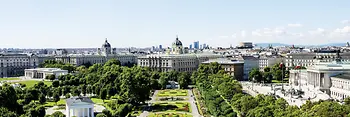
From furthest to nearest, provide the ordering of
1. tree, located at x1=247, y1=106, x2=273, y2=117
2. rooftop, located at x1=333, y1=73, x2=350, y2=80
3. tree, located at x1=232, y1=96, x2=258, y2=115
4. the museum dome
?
the museum dome
rooftop, located at x1=333, y1=73, x2=350, y2=80
tree, located at x1=232, y1=96, x2=258, y2=115
tree, located at x1=247, y1=106, x2=273, y2=117

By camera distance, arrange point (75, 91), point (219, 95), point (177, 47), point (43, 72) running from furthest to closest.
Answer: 1. point (177, 47)
2. point (43, 72)
3. point (75, 91)
4. point (219, 95)

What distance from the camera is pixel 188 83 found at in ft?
375

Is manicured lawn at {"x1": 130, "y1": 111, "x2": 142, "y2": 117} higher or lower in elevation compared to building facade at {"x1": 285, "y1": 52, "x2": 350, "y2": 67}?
lower

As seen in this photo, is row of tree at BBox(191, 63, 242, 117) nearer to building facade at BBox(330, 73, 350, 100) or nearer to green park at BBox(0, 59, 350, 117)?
green park at BBox(0, 59, 350, 117)

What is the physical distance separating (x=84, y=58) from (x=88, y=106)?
145m

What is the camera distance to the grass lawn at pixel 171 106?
72.1 m

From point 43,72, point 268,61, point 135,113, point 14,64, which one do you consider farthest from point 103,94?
point 14,64

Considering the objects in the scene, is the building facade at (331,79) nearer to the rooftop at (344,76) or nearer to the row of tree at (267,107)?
the rooftop at (344,76)

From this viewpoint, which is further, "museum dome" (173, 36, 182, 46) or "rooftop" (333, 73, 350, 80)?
"museum dome" (173, 36, 182, 46)

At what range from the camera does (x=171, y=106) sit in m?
76.4

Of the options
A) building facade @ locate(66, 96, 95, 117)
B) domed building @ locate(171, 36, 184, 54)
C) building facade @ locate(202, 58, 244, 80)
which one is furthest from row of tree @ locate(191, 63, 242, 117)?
domed building @ locate(171, 36, 184, 54)

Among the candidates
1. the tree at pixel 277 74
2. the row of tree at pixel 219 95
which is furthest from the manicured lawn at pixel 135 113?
the tree at pixel 277 74

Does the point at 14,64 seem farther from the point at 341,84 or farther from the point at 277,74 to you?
the point at 341,84

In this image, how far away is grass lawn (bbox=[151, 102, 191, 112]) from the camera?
72.1 m
